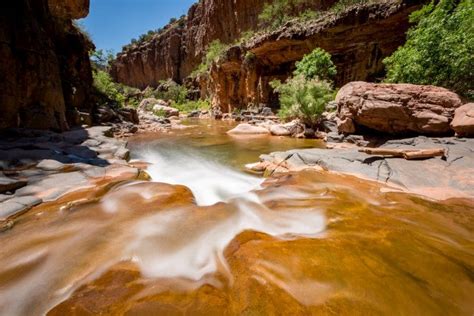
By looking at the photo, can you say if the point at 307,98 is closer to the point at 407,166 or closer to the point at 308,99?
the point at 308,99

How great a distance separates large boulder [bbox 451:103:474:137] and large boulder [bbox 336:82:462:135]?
230mm

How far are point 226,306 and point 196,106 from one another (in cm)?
3899

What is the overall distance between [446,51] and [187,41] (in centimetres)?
4982

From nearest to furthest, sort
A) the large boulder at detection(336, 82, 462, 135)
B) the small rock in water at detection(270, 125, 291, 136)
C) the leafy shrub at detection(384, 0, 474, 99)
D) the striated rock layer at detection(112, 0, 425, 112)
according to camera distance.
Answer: the large boulder at detection(336, 82, 462, 135)
the leafy shrub at detection(384, 0, 474, 99)
the small rock in water at detection(270, 125, 291, 136)
the striated rock layer at detection(112, 0, 425, 112)

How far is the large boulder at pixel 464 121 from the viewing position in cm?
536

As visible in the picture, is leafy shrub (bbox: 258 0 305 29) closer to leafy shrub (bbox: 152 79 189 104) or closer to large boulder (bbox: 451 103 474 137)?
leafy shrub (bbox: 152 79 189 104)

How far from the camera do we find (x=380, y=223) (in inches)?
126

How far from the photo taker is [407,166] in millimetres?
4930

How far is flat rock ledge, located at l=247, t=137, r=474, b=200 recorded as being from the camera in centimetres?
421

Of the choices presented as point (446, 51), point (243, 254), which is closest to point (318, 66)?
point (446, 51)

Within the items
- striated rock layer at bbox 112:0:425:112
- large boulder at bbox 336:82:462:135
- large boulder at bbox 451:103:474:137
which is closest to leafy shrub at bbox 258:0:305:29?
striated rock layer at bbox 112:0:425:112

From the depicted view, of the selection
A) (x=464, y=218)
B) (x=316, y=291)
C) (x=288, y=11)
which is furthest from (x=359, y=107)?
(x=288, y=11)

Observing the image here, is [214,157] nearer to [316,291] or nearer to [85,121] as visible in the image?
[316,291]

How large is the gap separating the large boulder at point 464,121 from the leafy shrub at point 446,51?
7.25 feet
